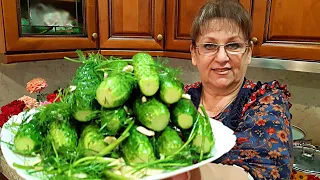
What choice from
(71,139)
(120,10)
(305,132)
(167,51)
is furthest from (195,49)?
(305,132)

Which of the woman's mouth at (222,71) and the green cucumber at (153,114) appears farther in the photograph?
the woman's mouth at (222,71)

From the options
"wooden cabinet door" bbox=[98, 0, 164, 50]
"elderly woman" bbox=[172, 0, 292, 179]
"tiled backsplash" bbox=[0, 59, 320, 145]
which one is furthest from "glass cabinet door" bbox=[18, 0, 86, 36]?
"elderly woman" bbox=[172, 0, 292, 179]

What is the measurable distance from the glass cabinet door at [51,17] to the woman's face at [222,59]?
0.68 m

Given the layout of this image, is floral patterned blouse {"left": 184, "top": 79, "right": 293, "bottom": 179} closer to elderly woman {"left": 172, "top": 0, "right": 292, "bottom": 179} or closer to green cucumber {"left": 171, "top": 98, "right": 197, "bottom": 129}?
elderly woman {"left": 172, "top": 0, "right": 292, "bottom": 179}

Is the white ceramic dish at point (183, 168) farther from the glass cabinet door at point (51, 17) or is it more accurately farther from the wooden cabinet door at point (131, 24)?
the wooden cabinet door at point (131, 24)

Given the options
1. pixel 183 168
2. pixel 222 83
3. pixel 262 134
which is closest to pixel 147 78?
pixel 183 168

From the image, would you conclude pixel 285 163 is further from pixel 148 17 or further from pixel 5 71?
pixel 5 71

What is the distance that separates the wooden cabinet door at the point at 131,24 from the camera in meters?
1.43

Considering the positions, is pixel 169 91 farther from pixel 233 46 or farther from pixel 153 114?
pixel 233 46

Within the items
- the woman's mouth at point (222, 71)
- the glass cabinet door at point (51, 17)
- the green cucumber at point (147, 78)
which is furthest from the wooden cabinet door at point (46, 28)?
the green cucumber at point (147, 78)

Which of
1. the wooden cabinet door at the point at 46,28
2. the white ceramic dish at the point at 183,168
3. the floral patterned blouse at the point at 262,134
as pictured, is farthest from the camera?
the wooden cabinet door at the point at 46,28

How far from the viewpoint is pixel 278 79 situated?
60.4 inches

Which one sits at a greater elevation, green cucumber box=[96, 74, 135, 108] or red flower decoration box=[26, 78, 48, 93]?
green cucumber box=[96, 74, 135, 108]

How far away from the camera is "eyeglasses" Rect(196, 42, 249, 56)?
3.19 feet
